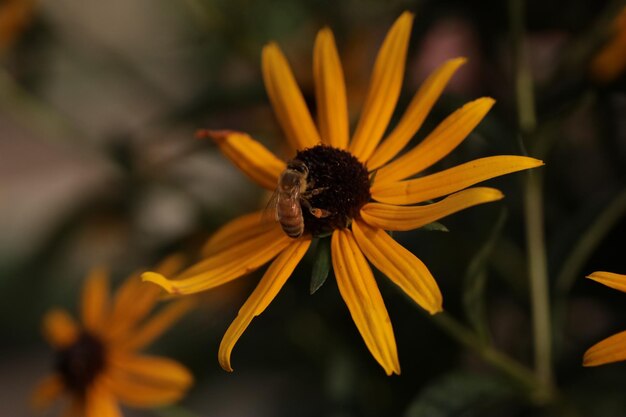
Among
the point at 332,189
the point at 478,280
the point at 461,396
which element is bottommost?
the point at 461,396

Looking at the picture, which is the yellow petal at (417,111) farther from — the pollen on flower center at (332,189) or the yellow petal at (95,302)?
the yellow petal at (95,302)

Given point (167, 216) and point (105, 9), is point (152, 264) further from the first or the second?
point (105, 9)

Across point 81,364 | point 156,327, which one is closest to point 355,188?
point 156,327

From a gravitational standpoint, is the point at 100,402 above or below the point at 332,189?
below

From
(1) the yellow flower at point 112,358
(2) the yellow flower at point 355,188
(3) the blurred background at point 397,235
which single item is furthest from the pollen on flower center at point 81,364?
(2) the yellow flower at point 355,188

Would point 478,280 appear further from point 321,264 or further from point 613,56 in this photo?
point 613,56

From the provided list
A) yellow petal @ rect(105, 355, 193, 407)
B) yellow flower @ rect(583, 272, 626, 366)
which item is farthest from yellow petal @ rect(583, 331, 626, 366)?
yellow petal @ rect(105, 355, 193, 407)

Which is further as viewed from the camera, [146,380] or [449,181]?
[146,380]

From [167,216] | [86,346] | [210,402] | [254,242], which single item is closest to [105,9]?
[167,216]
